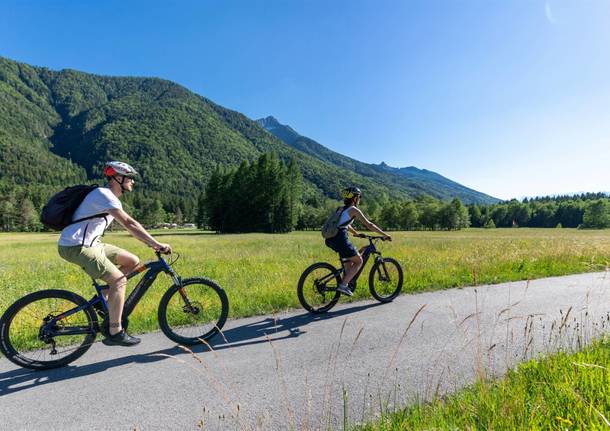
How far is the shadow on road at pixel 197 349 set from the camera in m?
3.88

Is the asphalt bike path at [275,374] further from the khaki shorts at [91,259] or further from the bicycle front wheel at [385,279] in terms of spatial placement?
the bicycle front wheel at [385,279]

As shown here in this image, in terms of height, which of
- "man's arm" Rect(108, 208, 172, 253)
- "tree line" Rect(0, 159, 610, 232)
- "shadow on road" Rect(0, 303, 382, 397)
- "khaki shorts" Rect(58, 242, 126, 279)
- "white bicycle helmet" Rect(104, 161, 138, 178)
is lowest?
"shadow on road" Rect(0, 303, 382, 397)

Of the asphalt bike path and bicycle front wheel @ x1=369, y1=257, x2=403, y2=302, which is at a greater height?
bicycle front wheel @ x1=369, y1=257, x2=403, y2=302

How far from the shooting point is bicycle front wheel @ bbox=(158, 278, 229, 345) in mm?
5133

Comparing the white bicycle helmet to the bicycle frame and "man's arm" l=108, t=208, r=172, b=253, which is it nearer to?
"man's arm" l=108, t=208, r=172, b=253

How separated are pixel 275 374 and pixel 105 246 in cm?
334

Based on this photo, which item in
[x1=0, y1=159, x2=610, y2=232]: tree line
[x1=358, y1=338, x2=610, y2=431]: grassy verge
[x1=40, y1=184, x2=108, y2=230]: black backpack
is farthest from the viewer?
[x1=0, y1=159, x2=610, y2=232]: tree line

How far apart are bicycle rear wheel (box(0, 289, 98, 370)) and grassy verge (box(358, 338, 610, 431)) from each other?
14.0ft

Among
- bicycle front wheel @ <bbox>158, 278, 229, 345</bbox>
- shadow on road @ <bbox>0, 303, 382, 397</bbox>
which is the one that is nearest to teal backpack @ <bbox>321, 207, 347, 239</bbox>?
shadow on road @ <bbox>0, 303, 382, 397</bbox>

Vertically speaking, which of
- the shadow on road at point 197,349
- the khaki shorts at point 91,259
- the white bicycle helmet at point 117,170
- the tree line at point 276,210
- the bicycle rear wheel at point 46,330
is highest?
the tree line at point 276,210

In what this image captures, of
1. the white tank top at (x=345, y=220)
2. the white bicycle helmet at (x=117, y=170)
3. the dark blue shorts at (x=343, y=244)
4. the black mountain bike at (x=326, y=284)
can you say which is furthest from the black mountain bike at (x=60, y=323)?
the white tank top at (x=345, y=220)

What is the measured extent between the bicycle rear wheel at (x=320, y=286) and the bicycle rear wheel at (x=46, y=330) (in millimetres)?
3995

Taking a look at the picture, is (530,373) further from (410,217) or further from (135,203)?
(135,203)

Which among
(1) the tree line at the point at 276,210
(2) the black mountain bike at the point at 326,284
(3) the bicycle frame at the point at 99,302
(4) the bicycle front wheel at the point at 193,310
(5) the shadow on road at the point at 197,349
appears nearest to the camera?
(5) the shadow on road at the point at 197,349
